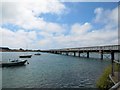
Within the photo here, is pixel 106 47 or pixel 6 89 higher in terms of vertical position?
pixel 106 47

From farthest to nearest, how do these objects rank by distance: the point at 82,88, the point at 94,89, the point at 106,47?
the point at 106,47
the point at 82,88
the point at 94,89

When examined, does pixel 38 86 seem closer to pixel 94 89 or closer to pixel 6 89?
pixel 6 89

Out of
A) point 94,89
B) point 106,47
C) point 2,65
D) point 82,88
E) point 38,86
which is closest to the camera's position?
point 94,89

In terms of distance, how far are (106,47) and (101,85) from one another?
49.4 metres

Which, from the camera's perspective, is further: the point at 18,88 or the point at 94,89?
the point at 18,88

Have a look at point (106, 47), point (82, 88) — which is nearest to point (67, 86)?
point (82, 88)

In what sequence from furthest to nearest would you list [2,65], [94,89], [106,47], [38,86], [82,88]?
1. [106,47]
2. [2,65]
3. [38,86]
4. [82,88]
5. [94,89]

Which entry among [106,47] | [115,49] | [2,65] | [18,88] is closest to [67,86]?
[18,88]

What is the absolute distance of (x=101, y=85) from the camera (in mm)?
20391

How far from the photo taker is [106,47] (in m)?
68.5

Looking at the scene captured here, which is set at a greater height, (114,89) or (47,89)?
(114,89)

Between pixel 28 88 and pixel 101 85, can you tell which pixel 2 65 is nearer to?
pixel 28 88

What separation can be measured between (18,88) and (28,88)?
137cm

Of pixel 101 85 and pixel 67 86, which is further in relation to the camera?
pixel 67 86
